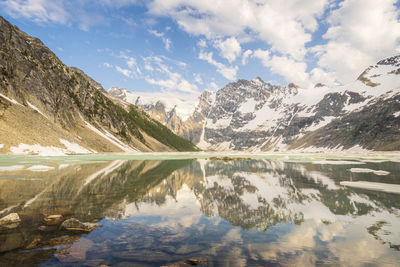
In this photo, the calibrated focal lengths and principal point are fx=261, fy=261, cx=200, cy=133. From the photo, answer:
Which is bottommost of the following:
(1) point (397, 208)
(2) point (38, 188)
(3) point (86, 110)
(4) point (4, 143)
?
(1) point (397, 208)

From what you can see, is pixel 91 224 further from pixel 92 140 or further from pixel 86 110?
pixel 86 110

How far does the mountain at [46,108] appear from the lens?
273 feet

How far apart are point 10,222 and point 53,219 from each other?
6.33ft

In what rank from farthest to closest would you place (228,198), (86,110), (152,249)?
(86,110)
(228,198)
(152,249)

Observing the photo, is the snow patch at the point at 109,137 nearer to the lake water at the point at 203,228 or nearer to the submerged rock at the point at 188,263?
the lake water at the point at 203,228

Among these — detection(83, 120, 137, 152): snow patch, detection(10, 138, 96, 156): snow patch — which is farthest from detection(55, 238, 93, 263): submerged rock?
detection(83, 120, 137, 152): snow patch

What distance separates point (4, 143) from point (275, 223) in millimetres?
82613

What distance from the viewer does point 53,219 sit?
14258 millimetres

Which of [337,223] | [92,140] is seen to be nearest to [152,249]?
[337,223]

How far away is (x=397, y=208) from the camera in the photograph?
19219mm

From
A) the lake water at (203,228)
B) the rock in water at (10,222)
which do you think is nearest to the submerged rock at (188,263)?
the lake water at (203,228)

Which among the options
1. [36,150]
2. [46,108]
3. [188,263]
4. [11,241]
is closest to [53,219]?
[11,241]

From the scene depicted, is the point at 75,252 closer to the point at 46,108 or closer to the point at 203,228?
the point at 203,228

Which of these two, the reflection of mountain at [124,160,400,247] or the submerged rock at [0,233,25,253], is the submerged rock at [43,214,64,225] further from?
the reflection of mountain at [124,160,400,247]
